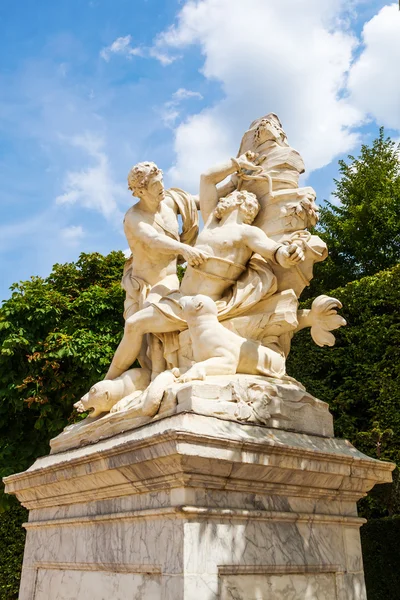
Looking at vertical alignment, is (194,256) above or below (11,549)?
above

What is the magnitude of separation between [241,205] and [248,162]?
67 centimetres

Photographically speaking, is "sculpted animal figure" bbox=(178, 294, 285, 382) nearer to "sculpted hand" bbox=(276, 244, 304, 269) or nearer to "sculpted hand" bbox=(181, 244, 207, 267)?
"sculpted hand" bbox=(181, 244, 207, 267)

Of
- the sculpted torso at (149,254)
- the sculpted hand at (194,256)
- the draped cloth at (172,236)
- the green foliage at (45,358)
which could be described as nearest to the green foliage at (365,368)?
the green foliage at (45,358)

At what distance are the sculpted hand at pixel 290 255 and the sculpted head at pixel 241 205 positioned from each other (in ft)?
2.38

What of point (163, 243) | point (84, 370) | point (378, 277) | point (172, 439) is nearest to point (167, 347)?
point (163, 243)

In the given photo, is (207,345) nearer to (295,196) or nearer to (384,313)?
(295,196)

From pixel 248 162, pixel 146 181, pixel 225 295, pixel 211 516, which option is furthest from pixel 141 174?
pixel 211 516

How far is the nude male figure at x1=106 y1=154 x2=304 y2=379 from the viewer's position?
17.6ft

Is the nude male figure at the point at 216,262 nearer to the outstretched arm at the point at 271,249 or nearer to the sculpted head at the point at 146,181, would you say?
the outstretched arm at the point at 271,249

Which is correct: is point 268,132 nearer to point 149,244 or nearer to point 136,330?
point 149,244

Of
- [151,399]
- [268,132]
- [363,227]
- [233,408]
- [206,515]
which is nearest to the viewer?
[206,515]

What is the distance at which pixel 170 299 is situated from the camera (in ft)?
17.9

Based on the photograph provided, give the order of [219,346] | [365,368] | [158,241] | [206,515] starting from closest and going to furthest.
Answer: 1. [206,515]
2. [219,346]
3. [158,241]
4. [365,368]

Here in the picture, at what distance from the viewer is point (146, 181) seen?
5.95 metres
